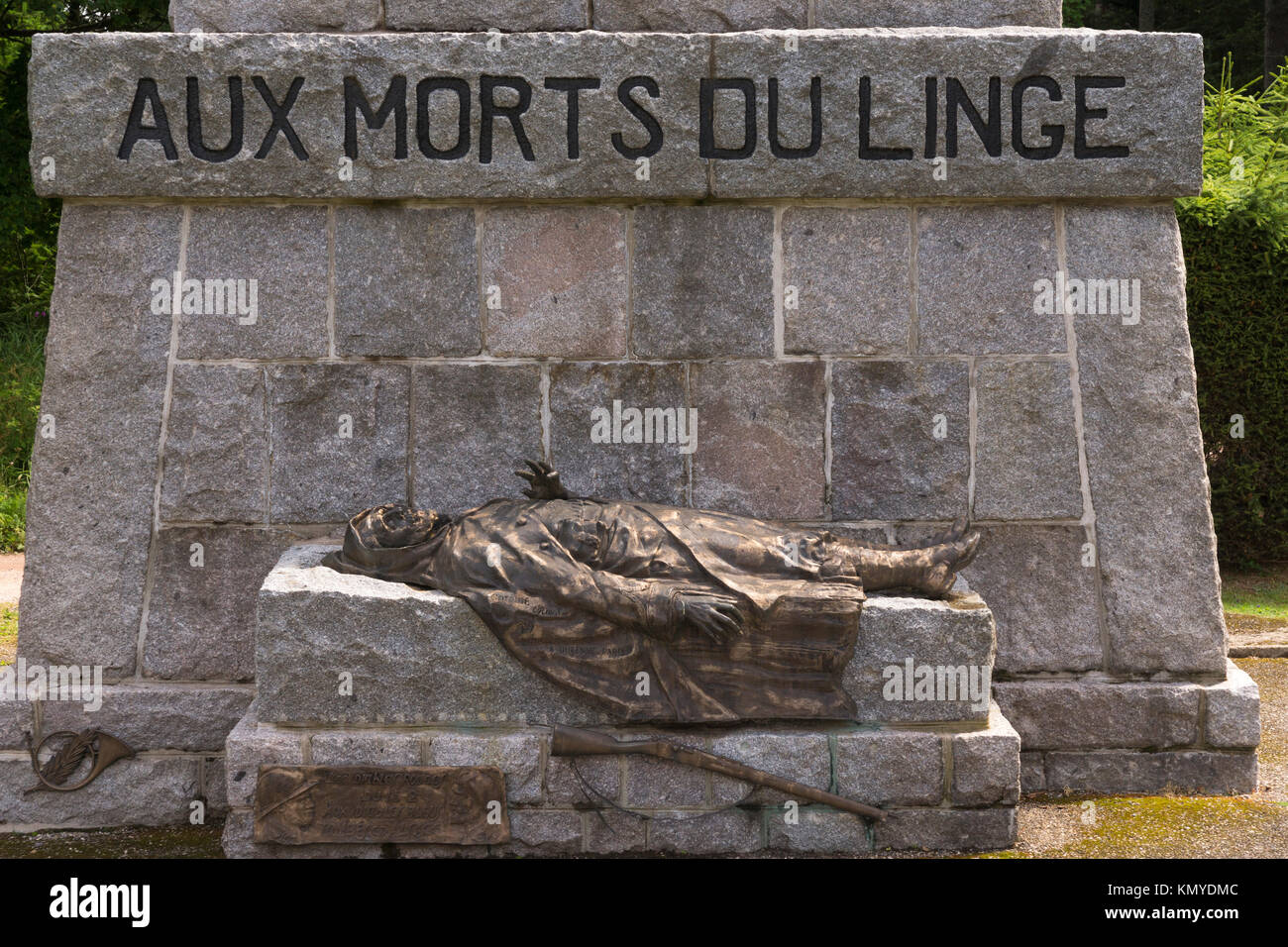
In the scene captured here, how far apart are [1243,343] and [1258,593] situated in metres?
1.44

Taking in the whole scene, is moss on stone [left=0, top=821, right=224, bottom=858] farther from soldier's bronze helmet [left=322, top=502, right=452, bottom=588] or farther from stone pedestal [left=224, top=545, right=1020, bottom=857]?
soldier's bronze helmet [left=322, top=502, right=452, bottom=588]

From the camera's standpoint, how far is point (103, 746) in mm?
4805

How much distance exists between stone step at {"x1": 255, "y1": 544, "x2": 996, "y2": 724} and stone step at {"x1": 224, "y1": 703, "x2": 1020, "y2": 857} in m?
0.07

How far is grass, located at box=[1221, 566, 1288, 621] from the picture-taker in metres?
7.32

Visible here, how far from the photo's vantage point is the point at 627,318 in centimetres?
489

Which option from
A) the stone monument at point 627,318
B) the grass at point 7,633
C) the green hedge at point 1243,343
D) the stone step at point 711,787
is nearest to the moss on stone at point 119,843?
the stone monument at point 627,318

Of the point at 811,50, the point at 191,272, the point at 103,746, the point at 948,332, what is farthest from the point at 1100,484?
the point at 103,746

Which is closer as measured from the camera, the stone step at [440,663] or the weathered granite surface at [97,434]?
the stone step at [440,663]

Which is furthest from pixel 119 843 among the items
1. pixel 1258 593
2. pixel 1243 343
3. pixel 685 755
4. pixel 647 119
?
pixel 1243 343

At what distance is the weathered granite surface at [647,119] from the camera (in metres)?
4.75

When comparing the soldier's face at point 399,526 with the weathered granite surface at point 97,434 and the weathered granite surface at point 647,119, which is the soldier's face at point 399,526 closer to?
the weathered granite surface at point 97,434

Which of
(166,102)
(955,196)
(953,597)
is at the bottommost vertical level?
(953,597)

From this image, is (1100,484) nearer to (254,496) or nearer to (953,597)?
(953,597)

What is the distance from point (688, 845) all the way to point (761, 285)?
6.51 feet
